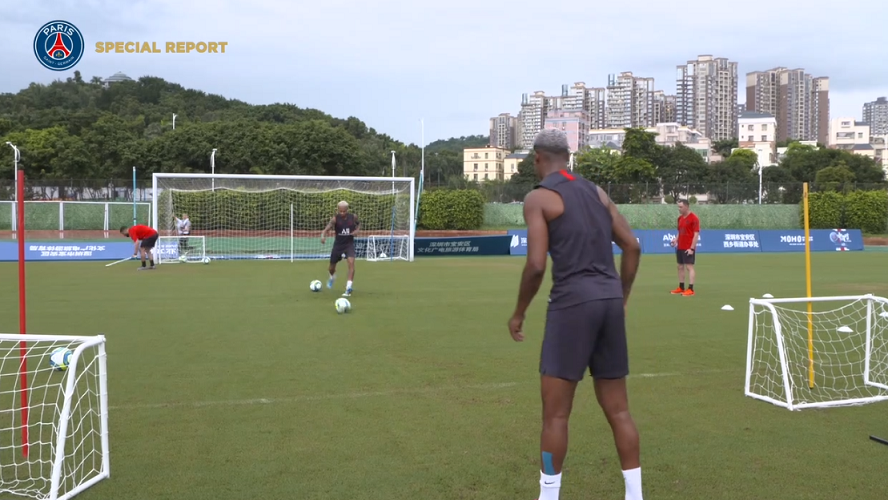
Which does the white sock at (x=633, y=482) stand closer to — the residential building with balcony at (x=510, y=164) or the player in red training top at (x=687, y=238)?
the player in red training top at (x=687, y=238)

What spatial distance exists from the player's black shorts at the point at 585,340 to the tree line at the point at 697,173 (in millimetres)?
41961

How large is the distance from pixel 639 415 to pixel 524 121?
195 meters

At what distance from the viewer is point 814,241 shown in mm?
33344

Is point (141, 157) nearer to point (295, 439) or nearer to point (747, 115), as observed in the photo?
point (295, 439)

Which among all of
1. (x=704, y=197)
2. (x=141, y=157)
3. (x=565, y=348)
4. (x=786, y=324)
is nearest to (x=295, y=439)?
(x=565, y=348)

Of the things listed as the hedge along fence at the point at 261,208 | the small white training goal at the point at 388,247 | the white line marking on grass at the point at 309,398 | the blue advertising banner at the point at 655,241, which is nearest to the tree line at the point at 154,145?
the hedge along fence at the point at 261,208

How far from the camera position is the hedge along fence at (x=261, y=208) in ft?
97.3

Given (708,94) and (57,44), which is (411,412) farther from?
(708,94)

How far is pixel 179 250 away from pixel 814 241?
1046 inches

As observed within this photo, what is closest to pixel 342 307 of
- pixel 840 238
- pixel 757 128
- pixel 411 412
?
pixel 411 412

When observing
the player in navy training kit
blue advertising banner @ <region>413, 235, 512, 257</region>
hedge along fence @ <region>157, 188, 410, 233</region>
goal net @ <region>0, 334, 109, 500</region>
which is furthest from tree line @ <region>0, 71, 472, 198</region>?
the player in navy training kit

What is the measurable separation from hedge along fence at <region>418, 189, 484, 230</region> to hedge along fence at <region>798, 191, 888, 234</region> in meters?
18.2

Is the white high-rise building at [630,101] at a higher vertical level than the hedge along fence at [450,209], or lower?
higher

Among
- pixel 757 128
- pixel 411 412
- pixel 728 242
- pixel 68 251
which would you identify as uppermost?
pixel 757 128
